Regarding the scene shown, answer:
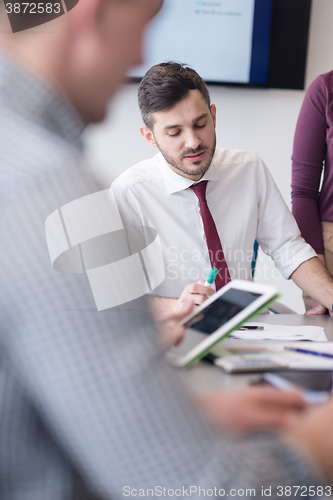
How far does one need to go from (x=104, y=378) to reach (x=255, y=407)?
24 cm

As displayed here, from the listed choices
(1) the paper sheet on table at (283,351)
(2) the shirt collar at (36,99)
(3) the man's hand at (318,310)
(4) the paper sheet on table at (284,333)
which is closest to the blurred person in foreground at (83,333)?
(2) the shirt collar at (36,99)

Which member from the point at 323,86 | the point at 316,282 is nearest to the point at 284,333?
the point at 316,282

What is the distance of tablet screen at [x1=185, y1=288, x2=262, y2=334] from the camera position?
0.76m

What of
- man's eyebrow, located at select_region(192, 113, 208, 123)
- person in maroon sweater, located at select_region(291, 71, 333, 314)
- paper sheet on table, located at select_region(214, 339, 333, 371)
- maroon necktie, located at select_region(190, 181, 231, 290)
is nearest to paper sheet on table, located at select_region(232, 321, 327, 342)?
paper sheet on table, located at select_region(214, 339, 333, 371)

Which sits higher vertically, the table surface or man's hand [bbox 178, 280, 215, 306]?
the table surface

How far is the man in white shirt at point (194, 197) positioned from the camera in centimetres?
159

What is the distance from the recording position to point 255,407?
54 cm

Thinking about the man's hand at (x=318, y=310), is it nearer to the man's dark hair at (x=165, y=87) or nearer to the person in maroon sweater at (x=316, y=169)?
the person in maroon sweater at (x=316, y=169)

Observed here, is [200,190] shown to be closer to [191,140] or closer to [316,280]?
[191,140]

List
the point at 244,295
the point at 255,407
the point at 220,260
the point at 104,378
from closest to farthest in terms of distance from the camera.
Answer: the point at 104,378 → the point at 255,407 → the point at 244,295 → the point at 220,260

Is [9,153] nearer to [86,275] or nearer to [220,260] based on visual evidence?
[86,275]

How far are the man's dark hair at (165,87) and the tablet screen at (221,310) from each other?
958mm

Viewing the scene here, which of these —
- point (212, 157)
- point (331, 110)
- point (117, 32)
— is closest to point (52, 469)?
point (117, 32)

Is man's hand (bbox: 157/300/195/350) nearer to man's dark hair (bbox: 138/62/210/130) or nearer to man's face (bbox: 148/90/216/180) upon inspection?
man's face (bbox: 148/90/216/180)
